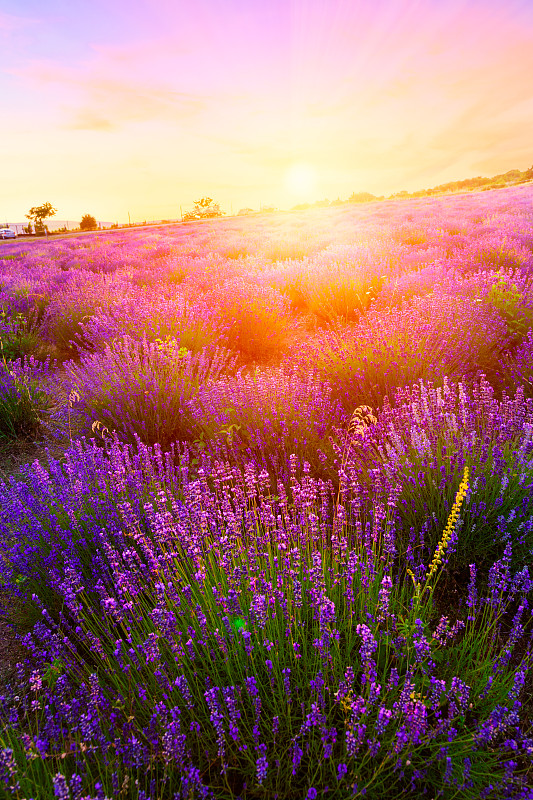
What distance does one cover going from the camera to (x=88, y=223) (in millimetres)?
54062

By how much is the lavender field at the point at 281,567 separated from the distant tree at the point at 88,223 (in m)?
54.7

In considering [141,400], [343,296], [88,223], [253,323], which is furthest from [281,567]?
[88,223]

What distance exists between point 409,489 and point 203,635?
1356mm

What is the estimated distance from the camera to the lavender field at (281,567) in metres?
1.36

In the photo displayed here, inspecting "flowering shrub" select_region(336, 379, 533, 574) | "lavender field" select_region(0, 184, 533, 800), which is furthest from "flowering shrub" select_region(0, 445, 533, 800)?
"flowering shrub" select_region(336, 379, 533, 574)

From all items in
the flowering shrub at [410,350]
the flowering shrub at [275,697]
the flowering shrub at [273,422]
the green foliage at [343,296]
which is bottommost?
the flowering shrub at [275,697]

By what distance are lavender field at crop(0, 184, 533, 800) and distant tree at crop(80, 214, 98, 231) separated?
54690 mm

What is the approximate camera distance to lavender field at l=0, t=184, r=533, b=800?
4.45 ft

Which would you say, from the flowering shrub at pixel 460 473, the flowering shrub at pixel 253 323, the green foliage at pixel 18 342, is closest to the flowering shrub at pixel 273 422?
the flowering shrub at pixel 460 473

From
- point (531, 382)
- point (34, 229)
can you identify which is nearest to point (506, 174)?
point (34, 229)

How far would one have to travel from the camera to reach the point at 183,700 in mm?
1505

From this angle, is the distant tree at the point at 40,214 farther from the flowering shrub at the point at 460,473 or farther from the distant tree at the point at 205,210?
the flowering shrub at the point at 460,473

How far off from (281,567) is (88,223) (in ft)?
199

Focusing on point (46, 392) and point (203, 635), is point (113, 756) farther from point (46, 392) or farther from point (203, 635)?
point (46, 392)
